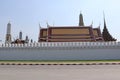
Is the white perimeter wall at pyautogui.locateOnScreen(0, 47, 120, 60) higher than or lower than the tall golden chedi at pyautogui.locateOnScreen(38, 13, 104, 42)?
lower

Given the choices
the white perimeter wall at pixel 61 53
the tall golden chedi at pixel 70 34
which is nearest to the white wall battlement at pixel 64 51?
the white perimeter wall at pixel 61 53

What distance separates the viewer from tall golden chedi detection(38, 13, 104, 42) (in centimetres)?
3973

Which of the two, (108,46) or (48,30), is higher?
(48,30)

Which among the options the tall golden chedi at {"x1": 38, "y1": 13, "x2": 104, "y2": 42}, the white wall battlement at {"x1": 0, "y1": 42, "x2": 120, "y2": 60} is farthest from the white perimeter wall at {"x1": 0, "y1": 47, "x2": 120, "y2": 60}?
the tall golden chedi at {"x1": 38, "y1": 13, "x2": 104, "y2": 42}

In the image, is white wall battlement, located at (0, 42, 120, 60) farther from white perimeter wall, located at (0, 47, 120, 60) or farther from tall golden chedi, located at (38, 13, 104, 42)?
tall golden chedi, located at (38, 13, 104, 42)

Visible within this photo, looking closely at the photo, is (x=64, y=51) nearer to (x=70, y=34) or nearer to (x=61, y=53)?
(x=61, y=53)

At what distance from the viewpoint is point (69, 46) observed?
3512cm

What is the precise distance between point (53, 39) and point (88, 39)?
5.25 metres

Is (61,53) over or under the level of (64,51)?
under

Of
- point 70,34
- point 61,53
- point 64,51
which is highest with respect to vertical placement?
point 70,34

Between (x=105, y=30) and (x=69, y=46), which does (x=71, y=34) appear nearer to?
(x=69, y=46)

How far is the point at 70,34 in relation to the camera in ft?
132

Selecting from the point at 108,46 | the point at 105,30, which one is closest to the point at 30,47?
the point at 108,46

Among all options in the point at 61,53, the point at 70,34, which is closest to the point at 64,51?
the point at 61,53
